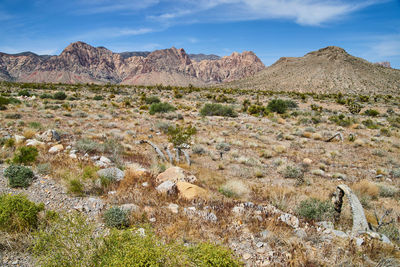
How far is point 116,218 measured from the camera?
13.7 ft

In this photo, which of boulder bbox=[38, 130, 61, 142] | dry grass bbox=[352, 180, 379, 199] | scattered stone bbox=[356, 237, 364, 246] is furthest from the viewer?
boulder bbox=[38, 130, 61, 142]

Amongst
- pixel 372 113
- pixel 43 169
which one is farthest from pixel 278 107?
pixel 43 169

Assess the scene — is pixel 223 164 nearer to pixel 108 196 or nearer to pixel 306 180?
pixel 306 180

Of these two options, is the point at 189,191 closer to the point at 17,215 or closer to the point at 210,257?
the point at 210,257

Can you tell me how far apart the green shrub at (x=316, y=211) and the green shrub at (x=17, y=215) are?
5601 millimetres

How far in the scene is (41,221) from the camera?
3977 mm

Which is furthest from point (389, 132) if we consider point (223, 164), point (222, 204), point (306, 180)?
point (222, 204)

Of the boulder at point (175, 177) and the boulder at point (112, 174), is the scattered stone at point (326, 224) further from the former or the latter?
the boulder at point (112, 174)

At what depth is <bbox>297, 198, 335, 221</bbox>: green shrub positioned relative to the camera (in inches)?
189

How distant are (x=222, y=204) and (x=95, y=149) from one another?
666 cm

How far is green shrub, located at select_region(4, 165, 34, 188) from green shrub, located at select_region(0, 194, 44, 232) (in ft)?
5.13

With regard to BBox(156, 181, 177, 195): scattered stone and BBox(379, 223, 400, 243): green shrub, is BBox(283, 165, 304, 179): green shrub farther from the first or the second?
BBox(156, 181, 177, 195): scattered stone

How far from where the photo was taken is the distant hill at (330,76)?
2235 inches

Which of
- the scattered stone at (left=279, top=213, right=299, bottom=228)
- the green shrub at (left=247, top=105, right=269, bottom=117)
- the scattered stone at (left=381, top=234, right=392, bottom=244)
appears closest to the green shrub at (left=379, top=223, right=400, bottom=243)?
the scattered stone at (left=381, top=234, right=392, bottom=244)
